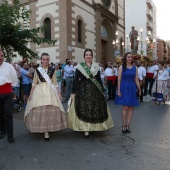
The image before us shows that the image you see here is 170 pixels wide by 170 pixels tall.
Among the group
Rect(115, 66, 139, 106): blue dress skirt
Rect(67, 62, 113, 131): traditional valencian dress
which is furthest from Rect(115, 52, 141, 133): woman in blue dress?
Rect(67, 62, 113, 131): traditional valencian dress

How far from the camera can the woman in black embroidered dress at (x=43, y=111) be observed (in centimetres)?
529

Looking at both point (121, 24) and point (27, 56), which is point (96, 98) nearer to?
point (27, 56)

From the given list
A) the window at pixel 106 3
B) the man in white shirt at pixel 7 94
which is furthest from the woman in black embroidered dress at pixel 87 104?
the window at pixel 106 3

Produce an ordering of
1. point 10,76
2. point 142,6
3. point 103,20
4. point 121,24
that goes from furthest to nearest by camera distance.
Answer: point 142,6, point 121,24, point 103,20, point 10,76

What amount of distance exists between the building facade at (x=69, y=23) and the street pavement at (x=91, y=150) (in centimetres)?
1177

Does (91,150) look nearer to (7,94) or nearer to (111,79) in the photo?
(7,94)

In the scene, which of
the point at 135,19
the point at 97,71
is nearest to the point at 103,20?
the point at 97,71

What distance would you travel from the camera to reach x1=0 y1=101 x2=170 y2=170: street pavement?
13.1 ft

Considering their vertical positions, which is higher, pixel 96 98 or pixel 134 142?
pixel 96 98

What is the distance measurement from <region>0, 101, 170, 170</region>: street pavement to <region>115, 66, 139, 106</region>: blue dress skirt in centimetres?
76

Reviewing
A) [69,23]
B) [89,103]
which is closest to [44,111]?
[89,103]

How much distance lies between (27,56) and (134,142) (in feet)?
18.7

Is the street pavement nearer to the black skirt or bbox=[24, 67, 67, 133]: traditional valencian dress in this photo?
bbox=[24, 67, 67, 133]: traditional valencian dress

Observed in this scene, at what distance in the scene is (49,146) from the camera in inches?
196
